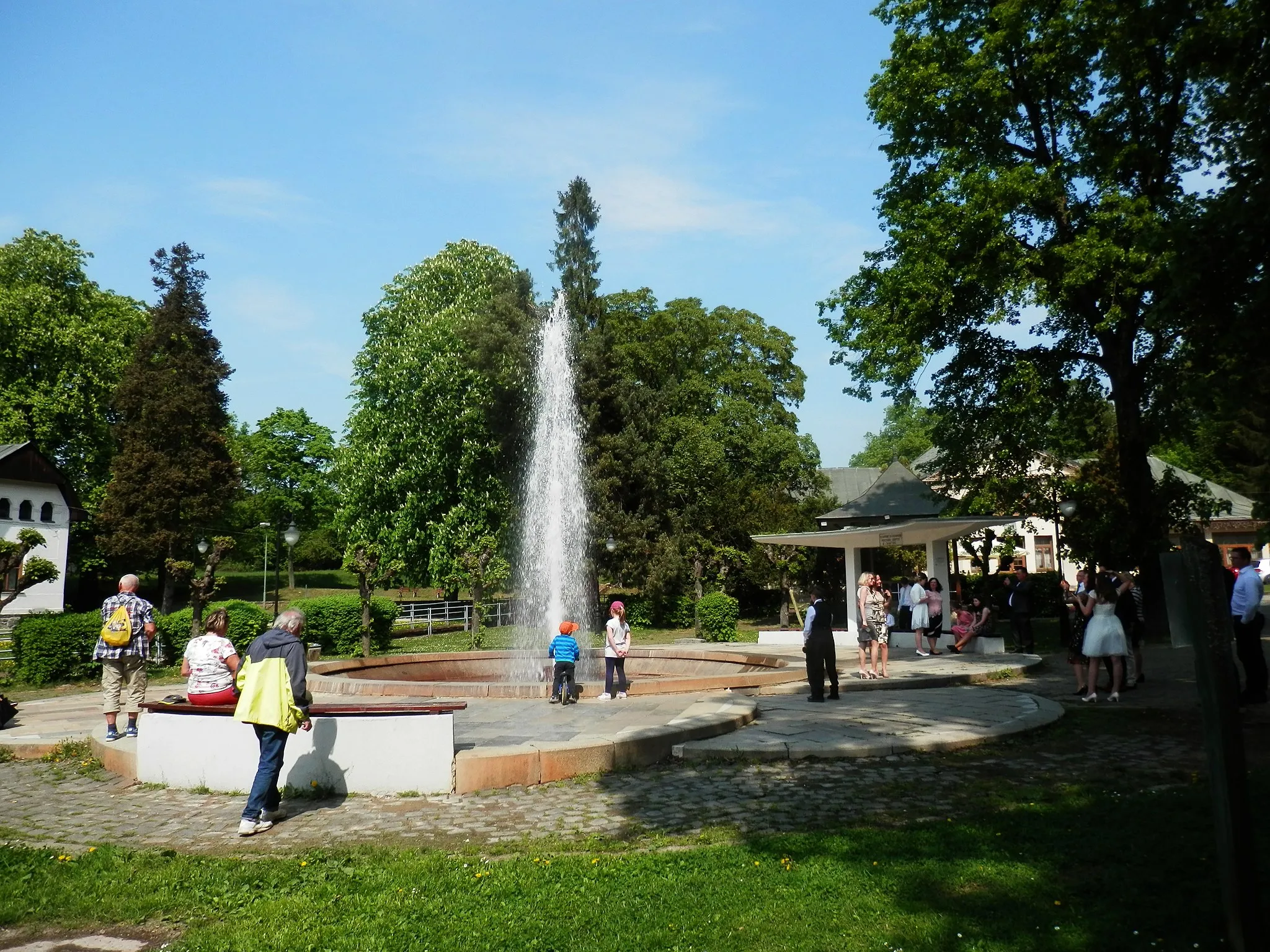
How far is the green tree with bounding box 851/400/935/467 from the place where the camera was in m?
80.6

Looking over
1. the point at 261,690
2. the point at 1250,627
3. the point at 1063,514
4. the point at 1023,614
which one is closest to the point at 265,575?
the point at 1063,514

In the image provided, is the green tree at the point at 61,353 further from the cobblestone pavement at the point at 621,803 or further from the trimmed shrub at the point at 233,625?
the cobblestone pavement at the point at 621,803

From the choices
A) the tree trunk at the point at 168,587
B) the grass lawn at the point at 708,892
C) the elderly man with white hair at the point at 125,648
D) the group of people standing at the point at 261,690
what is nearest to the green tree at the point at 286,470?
the tree trunk at the point at 168,587

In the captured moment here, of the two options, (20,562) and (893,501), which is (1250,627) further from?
(20,562)

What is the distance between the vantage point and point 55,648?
64.6 ft

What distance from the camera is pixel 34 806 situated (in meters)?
8.22

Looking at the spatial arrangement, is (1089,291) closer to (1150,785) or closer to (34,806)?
(1150,785)

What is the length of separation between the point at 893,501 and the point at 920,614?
12.7m

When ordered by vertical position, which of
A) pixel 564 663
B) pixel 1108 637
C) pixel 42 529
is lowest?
pixel 564 663

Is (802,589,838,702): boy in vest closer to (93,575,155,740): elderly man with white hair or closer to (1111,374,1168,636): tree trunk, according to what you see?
(93,575,155,740): elderly man with white hair

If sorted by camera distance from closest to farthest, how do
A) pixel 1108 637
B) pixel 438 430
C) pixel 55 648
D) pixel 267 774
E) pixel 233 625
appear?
1. pixel 267 774
2. pixel 1108 637
3. pixel 55 648
4. pixel 233 625
5. pixel 438 430

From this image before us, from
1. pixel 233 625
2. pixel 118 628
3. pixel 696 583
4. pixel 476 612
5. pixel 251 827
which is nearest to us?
pixel 251 827

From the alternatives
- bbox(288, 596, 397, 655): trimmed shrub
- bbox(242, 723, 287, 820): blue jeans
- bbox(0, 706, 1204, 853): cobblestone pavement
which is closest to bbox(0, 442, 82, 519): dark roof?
bbox(288, 596, 397, 655): trimmed shrub

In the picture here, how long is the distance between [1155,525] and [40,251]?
46.8m
